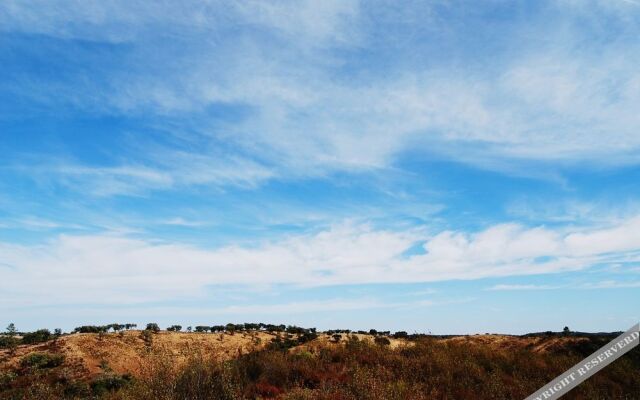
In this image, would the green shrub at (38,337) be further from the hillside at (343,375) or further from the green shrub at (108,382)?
the green shrub at (108,382)

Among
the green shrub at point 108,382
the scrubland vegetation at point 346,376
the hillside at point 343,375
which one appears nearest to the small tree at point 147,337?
the hillside at point 343,375

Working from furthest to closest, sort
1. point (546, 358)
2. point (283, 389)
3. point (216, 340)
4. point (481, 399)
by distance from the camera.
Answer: point (216, 340)
point (546, 358)
point (283, 389)
point (481, 399)

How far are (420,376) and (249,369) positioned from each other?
18.2 feet

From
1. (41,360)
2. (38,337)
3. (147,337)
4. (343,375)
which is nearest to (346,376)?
(343,375)

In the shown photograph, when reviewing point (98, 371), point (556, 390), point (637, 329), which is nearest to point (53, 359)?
point (98, 371)

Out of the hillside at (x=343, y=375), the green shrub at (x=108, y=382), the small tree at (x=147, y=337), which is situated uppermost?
the small tree at (x=147, y=337)

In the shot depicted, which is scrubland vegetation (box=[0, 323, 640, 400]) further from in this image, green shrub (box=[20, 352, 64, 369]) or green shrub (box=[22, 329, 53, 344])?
green shrub (box=[22, 329, 53, 344])

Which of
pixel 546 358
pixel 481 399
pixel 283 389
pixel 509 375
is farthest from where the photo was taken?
pixel 546 358

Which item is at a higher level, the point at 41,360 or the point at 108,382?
the point at 41,360

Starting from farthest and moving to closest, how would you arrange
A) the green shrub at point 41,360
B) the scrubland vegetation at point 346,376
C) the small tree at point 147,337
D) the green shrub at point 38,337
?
1. the green shrub at point 38,337
2. the small tree at point 147,337
3. the green shrub at point 41,360
4. the scrubland vegetation at point 346,376

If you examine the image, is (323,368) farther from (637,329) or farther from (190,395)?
(637,329)

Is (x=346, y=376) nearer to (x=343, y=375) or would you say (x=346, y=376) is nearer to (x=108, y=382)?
(x=343, y=375)

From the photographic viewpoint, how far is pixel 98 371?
23625 mm

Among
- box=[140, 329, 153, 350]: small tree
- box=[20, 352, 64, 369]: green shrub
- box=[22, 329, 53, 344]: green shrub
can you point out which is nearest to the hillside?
box=[20, 352, 64, 369]: green shrub
